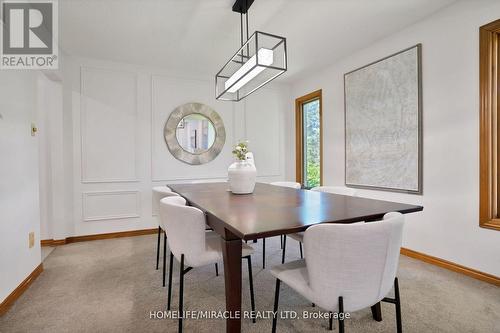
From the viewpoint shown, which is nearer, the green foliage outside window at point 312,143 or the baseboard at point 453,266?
the baseboard at point 453,266

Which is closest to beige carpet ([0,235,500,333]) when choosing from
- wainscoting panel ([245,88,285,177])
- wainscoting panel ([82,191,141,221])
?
wainscoting panel ([82,191,141,221])

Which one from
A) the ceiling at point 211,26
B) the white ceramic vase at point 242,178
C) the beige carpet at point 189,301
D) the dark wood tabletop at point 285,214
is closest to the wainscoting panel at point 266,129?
the ceiling at point 211,26

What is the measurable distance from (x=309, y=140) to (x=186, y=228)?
350 centimetres

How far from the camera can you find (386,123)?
296 cm

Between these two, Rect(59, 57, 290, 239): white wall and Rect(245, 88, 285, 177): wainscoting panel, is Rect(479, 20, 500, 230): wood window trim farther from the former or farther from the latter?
Rect(59, 57, 290, 239): white wall

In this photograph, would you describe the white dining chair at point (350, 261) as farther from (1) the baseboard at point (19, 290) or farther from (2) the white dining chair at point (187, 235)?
(1) the baseboard at point (19, 290)

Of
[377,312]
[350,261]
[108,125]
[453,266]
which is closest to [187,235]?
[350,261]

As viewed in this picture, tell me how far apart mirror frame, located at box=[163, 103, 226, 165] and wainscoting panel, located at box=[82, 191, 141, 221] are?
0.88 meters

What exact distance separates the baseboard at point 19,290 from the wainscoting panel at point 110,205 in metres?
1.10

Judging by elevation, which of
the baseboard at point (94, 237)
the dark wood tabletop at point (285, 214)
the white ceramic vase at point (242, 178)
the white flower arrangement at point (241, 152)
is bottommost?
the baseboard at point (94, 237)

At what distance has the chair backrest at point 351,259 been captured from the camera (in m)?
0.97

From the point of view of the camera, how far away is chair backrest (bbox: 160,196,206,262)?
1404 millimetres

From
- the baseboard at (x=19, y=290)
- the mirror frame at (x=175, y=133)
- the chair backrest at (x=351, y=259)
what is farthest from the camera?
the mirror frame at (x=175, y=133)

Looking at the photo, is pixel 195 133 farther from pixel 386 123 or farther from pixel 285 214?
pixel 285 214
